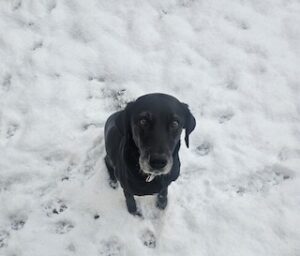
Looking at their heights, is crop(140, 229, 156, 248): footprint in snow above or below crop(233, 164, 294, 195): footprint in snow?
below

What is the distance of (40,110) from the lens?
4719 mm

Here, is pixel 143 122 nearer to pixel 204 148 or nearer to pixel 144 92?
pixel 204 148

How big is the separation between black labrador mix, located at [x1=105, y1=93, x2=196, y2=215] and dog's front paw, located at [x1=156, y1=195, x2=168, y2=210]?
281 mm

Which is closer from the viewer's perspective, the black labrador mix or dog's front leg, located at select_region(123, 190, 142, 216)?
the black labrador mix

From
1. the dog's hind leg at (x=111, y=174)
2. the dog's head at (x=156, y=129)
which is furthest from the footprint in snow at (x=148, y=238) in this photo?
the dog's head at (x=156, y=129)

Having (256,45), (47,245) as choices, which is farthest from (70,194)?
(256,45)

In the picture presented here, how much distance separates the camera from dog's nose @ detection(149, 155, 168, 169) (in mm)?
3083

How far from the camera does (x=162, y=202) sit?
3.98 m

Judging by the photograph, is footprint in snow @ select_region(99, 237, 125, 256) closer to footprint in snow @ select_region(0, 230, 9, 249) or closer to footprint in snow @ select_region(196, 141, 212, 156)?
footprint in snow @ select_region(0, 230, 9, 249)

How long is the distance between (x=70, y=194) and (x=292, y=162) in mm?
2123

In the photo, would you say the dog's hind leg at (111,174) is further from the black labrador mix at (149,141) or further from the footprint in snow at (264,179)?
the footprint in snow at (264,179)

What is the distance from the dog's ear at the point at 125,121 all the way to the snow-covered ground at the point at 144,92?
99cm

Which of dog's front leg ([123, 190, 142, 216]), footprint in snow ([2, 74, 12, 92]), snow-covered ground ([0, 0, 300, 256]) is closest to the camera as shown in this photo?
dog's front leg ([123, 190, 142, 216])

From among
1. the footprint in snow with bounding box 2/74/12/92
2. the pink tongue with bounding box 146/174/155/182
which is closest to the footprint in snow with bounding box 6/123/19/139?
the footprint in snow with bounding box 2/74/12/92
